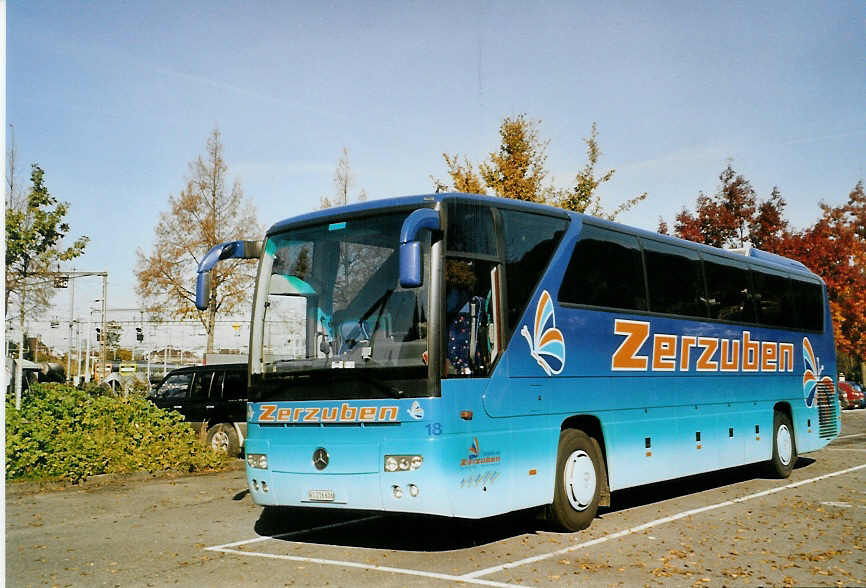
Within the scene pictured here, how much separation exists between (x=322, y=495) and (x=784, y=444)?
10.2 m

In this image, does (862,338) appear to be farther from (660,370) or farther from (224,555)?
(224,555)

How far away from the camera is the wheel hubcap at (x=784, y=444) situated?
15708mm

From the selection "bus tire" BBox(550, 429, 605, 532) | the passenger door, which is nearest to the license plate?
"bus tire" BBox(550, 429, 605, 532)

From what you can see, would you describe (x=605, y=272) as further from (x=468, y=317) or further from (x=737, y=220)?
(x=737, y=220)

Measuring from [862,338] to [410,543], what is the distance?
3962cm

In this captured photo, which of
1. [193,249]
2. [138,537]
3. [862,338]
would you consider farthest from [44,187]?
[862,338]

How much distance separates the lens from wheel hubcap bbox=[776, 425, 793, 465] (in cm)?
1571

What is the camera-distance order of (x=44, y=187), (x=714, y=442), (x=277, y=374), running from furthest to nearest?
1. (x=44, y=187)
2. (x=714, y=442)
3. (x=277, y=374)

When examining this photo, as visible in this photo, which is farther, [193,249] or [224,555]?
[193,249]

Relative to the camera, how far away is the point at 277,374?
374 inches

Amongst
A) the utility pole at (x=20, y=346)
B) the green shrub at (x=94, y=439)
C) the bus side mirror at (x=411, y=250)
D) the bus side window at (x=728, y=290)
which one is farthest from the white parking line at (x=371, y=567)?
the utility pole at (x=20, y=346)

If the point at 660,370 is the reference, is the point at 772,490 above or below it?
below

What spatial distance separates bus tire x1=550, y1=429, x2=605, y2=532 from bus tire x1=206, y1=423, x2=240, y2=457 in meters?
10.1

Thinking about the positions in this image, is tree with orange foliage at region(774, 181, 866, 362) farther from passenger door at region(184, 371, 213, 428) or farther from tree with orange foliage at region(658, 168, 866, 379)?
passenger door at region(184, 371, 213, 428)
